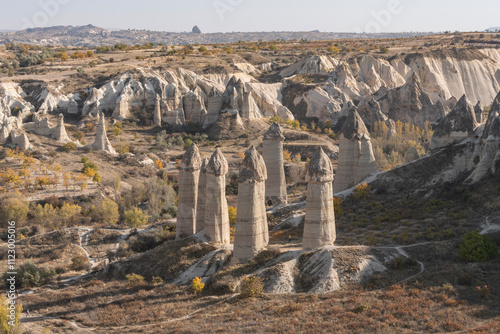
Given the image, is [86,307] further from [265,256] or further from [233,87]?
[233,87]

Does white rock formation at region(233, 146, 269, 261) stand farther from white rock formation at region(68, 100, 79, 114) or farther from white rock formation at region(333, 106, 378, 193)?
white rock formation at region(68, 100, 79, 114)

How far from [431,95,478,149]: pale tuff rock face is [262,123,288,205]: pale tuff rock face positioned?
9.64m

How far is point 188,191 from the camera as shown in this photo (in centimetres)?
2564

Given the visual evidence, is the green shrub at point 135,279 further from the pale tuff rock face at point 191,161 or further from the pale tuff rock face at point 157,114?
the pale tuff rock face at point 157,114

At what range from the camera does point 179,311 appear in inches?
773

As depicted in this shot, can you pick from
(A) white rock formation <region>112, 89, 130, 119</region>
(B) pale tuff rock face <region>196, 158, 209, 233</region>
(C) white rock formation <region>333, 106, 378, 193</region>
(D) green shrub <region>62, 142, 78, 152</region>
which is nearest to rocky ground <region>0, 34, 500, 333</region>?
(A) white rock formation <region>112, 89, 130, 119</region>

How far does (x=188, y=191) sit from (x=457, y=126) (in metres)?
16.9

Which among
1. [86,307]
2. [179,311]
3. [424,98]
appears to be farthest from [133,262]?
[424,98]

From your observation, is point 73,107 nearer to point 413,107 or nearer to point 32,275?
point 413,107

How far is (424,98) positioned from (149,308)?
53.8 m

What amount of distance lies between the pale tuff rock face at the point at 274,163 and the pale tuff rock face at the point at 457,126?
9636 mm

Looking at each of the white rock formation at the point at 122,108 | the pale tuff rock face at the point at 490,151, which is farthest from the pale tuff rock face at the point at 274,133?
the white rock formation at the point at 122,108

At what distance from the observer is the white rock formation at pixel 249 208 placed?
2194 cm

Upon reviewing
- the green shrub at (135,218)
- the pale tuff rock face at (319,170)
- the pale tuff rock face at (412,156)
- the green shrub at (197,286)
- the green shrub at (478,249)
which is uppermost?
the pale tuff rock face at (412,156)
